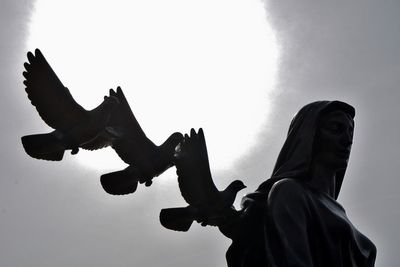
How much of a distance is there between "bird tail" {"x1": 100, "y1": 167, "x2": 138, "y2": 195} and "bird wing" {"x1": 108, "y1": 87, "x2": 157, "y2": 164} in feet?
0.41

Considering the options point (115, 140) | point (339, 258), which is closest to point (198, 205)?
point (115, 140)

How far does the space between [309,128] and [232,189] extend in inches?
37.9

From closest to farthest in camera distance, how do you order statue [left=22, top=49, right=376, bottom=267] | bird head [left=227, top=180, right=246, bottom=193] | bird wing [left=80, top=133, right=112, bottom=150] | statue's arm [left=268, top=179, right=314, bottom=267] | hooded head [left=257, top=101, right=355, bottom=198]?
statue's arm [left=268, top=179, right=314, bottom=267] → statue [left=22, top=49, right=376, bottom=267] → bird wing [left=80, top=133, right=112, bottom=150] → bird head [left=227, top=180, right=246, bottom=193] → hooded head [left=257, top=101, right=355, bottom=198]

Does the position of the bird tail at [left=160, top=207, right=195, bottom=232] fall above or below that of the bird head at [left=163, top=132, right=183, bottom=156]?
below

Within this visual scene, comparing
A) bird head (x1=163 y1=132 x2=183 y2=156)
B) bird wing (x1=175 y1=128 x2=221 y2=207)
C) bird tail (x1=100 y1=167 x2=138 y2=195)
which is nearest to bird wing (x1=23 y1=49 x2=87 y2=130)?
bird tail (x1=100 y1=167 x2=138 y2=195)

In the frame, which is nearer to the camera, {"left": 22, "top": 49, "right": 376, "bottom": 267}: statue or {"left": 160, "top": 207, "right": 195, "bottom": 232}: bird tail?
{"left": 22, "top": 49, "right": 376, "bottom": 267}: statue

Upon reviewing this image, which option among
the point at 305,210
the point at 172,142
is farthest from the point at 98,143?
the point at 305,210

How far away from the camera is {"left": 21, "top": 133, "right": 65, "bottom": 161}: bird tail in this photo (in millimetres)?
4738

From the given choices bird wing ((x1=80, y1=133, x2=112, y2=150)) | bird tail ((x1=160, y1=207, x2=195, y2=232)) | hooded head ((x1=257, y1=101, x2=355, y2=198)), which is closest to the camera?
bird wing ((x1=80, y1=133, x2=112, y2=150))

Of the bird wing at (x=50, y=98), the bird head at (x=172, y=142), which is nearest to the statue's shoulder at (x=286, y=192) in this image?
the bird head at (x=172, y=142)

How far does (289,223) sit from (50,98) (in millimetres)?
2233

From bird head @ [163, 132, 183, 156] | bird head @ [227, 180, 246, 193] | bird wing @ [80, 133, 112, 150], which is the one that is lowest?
bird head @ [227, 180, 246, 193]

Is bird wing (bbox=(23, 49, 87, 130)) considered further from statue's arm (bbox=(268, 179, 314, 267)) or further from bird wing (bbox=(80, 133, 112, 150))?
statue's arm (bbox=(268, 179, 314, 267))

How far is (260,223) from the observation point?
5305mm
